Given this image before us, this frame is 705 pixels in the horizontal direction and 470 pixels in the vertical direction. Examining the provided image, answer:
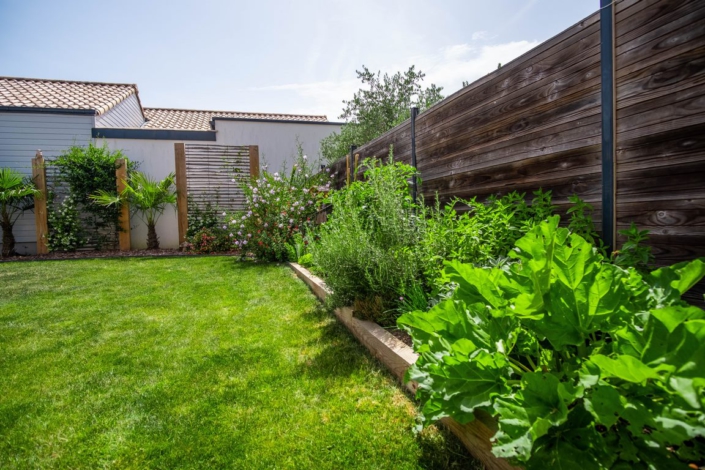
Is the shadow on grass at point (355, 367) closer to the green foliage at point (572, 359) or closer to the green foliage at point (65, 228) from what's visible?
the green foliage at point (572, 359)

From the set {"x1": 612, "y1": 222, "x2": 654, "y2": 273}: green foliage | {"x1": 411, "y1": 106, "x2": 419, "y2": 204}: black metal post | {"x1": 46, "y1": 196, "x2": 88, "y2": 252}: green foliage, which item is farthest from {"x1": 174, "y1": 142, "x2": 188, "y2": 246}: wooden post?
{"x1": 612, "y1": 222, "x2": 654, "y2": 273}: green foliage

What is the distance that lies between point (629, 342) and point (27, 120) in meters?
12.4

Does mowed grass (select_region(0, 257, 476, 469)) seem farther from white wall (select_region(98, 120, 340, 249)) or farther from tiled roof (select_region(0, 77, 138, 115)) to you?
tiled roof (select_region(0, 77, 138, 115))

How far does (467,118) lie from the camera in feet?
9.68

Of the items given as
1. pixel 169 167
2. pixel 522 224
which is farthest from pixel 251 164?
pixel 522 224

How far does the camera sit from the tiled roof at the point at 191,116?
12206 millimetres

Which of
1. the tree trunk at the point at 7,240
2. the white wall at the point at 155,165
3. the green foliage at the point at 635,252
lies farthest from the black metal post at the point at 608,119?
the tree trunk at the point at 7,240

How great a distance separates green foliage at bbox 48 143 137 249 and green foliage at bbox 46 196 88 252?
0.15 metres

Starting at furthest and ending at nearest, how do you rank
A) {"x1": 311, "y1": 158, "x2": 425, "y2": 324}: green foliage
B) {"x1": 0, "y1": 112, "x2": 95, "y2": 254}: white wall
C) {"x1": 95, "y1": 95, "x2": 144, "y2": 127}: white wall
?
{"x1": 95, "y1": 95, "x2": 144, "y2": 127}: white wall, {"x1": 0, "y1": 112, "x2": 95, "y2": 254}: white wall, {"x1": 311, "y1": 158, "x2": 425, "y2": 324}: green foliage

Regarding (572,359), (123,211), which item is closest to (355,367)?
(572,359)

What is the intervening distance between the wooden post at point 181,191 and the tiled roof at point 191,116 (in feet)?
11.6

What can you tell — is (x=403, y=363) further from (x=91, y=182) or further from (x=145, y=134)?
(x=145, y=134)

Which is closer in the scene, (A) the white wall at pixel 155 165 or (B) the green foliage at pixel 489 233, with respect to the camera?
(B) the green foliage at pixel 489 233

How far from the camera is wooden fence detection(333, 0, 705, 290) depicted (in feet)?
4.76
